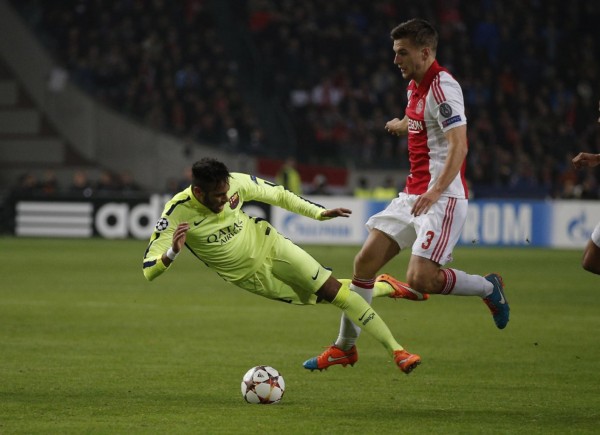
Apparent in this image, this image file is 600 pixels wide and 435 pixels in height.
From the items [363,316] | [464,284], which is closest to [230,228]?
[363,316]

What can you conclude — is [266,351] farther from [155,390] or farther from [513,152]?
[513,152]

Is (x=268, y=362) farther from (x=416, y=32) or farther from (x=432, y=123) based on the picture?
(x=416, y=32)

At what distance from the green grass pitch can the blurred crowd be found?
10.7 m

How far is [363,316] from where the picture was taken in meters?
7.45

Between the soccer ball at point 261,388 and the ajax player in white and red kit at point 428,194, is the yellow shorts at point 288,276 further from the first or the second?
the soccer ball at point 261,388

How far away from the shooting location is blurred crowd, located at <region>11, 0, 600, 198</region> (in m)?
26.7

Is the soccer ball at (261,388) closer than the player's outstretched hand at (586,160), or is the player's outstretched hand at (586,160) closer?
the soccer ball at (261,388)

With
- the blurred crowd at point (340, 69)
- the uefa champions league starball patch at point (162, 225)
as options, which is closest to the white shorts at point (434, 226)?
the uefa champions league starball patch at point (162, 225)

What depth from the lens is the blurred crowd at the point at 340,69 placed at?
26672 mm

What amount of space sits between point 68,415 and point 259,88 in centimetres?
2292

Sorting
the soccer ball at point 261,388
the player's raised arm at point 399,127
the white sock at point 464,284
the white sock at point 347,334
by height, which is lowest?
the soccer ball at point 261,388

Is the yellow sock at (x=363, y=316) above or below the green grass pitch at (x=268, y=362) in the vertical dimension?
above

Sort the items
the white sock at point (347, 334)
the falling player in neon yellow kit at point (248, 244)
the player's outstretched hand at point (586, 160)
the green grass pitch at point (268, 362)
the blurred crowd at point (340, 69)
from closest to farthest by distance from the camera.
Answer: the green grass pitch at point (268, 362), the falling player in neon yellow kit at point (248, 244), the white sock at point (347, 334), the player's outstretched hand at point (586, 160), the blurred crowd at point (340, 69)

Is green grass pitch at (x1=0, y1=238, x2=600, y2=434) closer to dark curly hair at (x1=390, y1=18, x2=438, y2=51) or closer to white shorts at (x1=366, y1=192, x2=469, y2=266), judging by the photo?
white shorts at (x1=366, y1=192, x2=469, y2=266)
